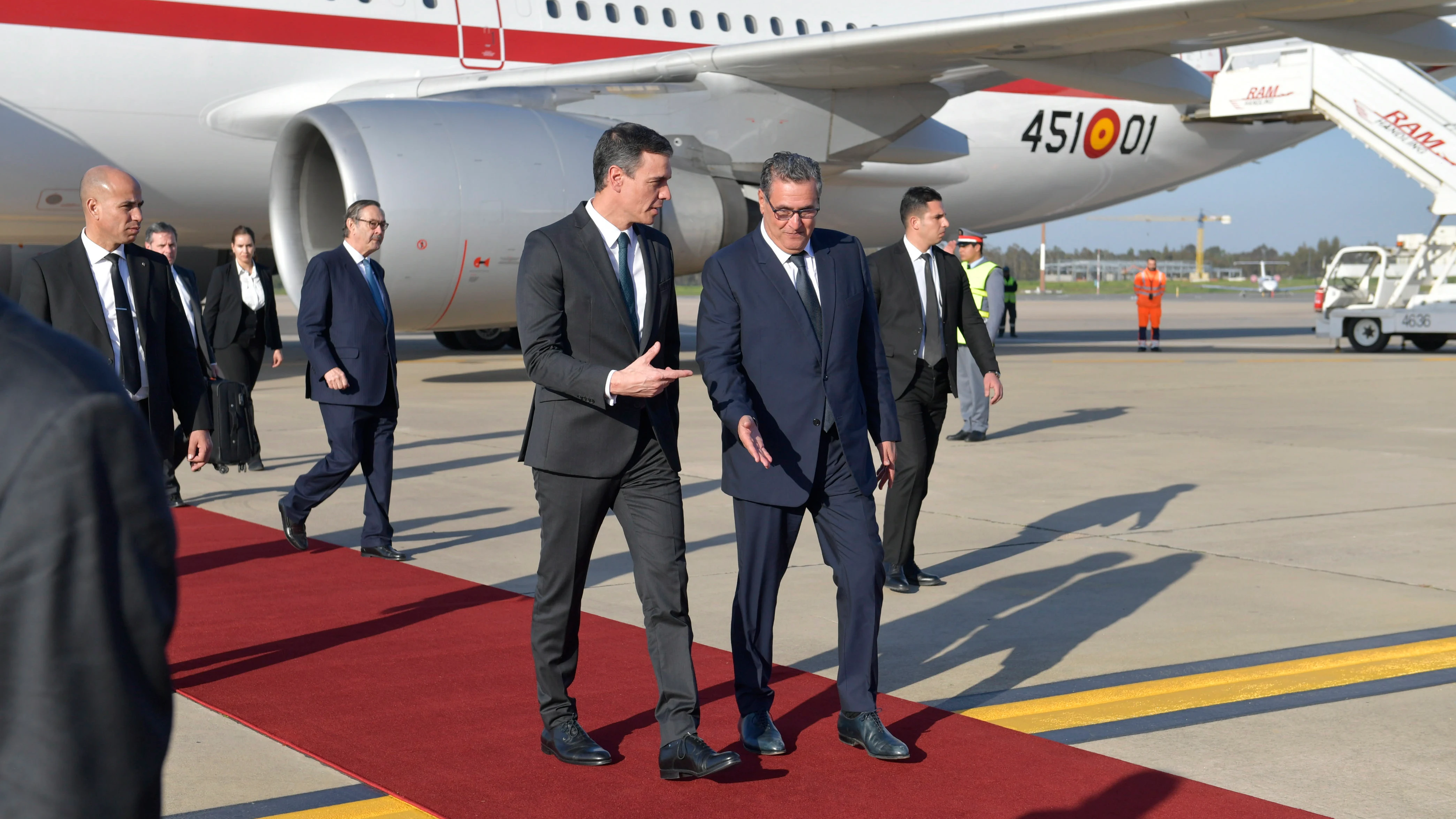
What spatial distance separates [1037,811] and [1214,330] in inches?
1002

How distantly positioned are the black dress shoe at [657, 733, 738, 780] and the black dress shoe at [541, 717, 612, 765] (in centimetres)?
17

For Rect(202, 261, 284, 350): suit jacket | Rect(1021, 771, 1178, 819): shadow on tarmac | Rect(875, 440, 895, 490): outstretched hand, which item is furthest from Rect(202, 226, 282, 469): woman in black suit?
Rect(1021, 771, 1178, 819): shadow on tarmac

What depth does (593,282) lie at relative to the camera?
351cm

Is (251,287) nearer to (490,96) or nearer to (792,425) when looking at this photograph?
(490,96)

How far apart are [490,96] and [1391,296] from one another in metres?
13.3

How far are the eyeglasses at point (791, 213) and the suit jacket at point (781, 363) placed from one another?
10cm

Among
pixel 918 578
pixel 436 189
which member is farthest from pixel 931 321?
pixel 436 189

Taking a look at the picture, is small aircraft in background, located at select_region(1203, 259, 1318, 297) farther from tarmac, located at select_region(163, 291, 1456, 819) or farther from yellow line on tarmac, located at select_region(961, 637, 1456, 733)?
yellow line on tarmac, located at select_region(961, 637, 1456, 733)

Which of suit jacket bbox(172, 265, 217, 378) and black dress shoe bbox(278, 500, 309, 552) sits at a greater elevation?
suit jacket bbox(172, 265, 217, 378)

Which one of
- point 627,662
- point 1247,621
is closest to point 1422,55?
point 1247,621

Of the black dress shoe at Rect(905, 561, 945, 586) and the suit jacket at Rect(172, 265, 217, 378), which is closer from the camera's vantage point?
the black dress shoe at Rect(905, 561, 945, 586)

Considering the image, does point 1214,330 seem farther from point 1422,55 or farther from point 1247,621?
point 1247,621

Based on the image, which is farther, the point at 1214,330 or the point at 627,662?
the point at 1214,330

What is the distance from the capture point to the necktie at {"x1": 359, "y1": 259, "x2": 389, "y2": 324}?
622cm
